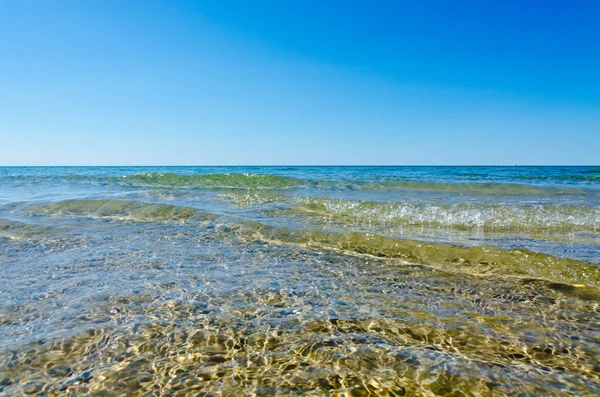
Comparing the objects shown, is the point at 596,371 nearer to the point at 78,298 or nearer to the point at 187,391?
the point at 187,391

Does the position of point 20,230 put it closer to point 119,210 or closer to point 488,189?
point 119,210

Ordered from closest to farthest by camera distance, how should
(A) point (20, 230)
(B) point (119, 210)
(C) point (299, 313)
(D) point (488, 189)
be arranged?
(C) point (299, 313), (A) point (20, 230), (B) point (119, 210), (D) point (488, 189)

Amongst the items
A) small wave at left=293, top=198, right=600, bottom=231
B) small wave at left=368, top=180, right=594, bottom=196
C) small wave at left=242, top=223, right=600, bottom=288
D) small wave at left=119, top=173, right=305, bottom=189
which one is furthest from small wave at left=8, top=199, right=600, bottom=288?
small wave at left=119, top=173, right=305, bottom=189

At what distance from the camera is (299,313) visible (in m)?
3.83

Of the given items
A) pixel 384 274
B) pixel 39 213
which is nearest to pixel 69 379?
pixel 384 274

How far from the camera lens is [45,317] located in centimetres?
367

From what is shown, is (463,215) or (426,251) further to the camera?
(463,215)

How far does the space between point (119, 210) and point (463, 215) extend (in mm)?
10676

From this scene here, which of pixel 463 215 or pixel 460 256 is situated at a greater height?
pixel 463 215

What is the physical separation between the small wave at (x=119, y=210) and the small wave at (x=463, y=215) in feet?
12.2

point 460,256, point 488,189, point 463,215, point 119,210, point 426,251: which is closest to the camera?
point 460,256

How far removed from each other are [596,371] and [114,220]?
10366 mm

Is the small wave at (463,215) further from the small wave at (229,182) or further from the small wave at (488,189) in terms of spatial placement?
the small wave at (229,182)

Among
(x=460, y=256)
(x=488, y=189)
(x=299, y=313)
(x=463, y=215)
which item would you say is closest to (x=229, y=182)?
(x=488, y=189)
